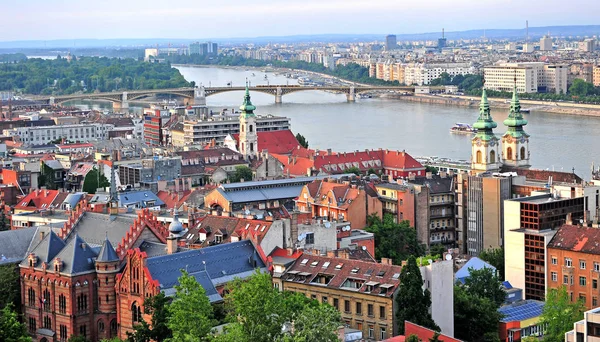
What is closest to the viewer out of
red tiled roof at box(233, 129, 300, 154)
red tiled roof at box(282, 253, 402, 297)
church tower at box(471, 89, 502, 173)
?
red tiled roof at box(282, 253, 402, 297)

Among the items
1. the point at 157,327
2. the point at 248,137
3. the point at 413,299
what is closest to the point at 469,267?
the point at 413,299

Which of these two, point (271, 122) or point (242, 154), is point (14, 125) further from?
point (242, 154)

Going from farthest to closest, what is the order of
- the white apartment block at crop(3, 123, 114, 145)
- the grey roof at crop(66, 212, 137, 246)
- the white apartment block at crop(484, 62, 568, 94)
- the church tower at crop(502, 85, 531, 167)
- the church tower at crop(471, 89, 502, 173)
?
1. the white apartment block at crop(484, 62, 568, 94)
2. the white apartment block at crop(3, 123, 114, 145)
3. the church tower at crop(502, 85, 531, 167)
4. the church tower at crop(471, 89, 502, 173)
5. the grey roof at crop(66, 212, 137, 246)

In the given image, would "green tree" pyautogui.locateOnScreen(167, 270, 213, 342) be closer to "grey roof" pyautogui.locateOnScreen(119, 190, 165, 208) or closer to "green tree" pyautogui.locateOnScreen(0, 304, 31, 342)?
"green tree" pyautogui.locateOnScreen(0, 304, 31, 342)

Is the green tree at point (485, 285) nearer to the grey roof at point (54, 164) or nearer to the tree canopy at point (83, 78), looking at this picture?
the grey roof at point (54, 164)

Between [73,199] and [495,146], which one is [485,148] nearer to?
[495,146]

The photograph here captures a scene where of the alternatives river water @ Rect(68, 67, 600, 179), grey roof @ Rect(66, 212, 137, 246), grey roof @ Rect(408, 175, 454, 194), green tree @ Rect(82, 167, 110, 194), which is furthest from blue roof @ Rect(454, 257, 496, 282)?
river water @ Rect(68, 67, 600, 179)

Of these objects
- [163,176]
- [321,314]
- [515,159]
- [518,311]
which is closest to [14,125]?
[163,176]
